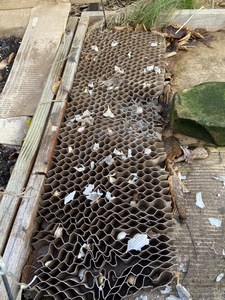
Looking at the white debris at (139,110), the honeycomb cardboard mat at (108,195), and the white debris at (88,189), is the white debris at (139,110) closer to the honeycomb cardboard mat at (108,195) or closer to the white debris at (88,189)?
the honeycomb cardboard mat at (108,195)

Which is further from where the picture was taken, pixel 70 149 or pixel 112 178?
pixel 70 149

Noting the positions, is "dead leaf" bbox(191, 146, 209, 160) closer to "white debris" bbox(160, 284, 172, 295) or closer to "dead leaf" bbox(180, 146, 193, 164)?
"dead leaf" bbox(180, 146, 193, 164)

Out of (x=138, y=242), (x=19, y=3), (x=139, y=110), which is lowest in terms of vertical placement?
(x=138, y=242)

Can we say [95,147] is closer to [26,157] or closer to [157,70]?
[26,157]

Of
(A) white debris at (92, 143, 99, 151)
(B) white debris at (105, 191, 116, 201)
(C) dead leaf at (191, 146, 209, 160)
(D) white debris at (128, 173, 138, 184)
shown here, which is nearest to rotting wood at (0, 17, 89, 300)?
(A) white debris at (92, 143, 99, 151)

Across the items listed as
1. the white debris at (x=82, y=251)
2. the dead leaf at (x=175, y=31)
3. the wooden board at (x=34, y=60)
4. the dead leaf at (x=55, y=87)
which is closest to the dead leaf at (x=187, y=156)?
the white debris at (x=82, y=251)

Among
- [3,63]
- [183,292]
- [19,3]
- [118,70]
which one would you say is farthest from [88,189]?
[19,3]

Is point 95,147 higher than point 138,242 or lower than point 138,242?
higher

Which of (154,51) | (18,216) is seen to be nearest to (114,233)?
(18,216)
